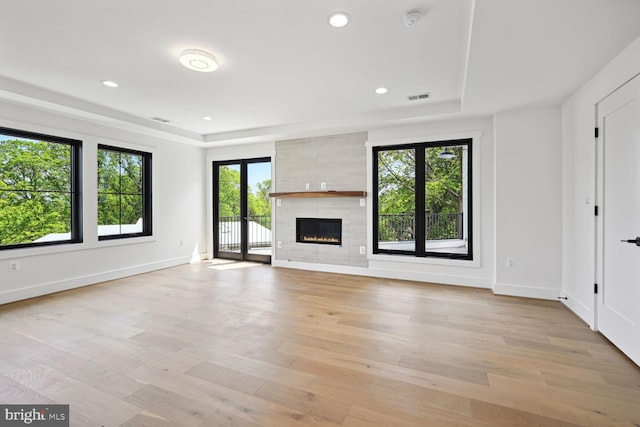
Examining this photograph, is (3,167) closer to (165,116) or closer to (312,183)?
(165,116)

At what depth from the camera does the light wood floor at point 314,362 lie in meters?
1.76

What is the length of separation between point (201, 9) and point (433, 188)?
386 centimetres

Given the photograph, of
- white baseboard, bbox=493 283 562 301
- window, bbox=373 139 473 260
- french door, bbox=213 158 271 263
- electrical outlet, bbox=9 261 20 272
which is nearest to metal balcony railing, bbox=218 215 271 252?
french door, bbox=213 158 271 263

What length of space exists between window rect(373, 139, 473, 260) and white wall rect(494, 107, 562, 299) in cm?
54

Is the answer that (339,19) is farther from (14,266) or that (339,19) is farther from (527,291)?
(14,266)

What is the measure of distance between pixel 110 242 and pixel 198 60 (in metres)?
3.52

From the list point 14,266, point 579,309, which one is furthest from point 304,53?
point 14,266

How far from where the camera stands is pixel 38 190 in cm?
409

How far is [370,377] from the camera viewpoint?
6.91 feet

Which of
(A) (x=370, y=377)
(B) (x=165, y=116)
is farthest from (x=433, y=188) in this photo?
(B) (x=165, y=116)

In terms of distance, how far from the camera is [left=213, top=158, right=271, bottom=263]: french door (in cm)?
632

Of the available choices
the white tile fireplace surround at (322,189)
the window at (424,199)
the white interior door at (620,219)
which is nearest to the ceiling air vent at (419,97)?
the window at (424,199)

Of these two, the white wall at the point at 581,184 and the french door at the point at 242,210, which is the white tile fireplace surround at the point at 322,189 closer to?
the french door at the point at 242,210

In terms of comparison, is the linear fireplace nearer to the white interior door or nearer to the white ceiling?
the white ceiling
